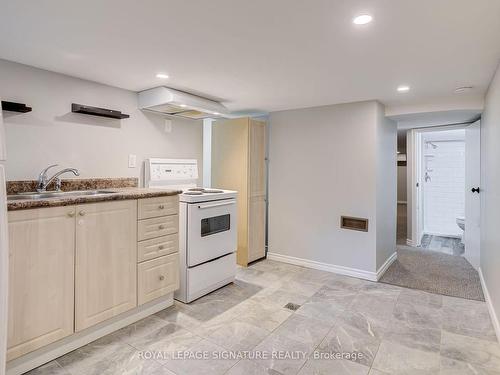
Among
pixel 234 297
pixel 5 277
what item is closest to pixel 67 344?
pixel 5 277

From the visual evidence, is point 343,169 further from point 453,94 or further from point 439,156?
point 439,156

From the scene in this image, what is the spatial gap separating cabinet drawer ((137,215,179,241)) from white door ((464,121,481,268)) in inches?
136

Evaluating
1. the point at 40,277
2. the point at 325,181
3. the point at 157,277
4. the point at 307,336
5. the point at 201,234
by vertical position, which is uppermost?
the point at 325,181

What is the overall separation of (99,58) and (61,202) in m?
1.05

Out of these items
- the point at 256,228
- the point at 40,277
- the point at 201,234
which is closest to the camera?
the point at 40,277

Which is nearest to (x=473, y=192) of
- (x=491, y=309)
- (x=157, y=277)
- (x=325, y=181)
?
(x=491, y=309)

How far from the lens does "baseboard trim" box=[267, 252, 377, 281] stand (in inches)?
129

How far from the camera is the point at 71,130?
2.49 m

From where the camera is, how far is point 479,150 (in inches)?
135

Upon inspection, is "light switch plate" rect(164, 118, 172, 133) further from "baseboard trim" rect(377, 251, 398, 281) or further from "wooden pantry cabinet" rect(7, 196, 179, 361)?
"baseboard trim" rect(377, 251, 398, 281)

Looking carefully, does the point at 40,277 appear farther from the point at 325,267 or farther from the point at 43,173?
the point at 325,267

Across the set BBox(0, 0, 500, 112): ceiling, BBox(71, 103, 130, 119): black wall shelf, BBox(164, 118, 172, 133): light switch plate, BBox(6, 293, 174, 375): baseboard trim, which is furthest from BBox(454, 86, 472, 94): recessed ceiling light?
BBox(6, 293, 174, 375): baseboard trim

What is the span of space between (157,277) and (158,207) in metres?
0.57

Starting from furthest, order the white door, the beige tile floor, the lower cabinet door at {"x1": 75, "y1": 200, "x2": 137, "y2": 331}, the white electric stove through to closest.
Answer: the white door, the white electric stove, the lower cabinet door at {"x1": 75, "y1": 200, "x2": 137, "y2": 331}, the beige tile floor
